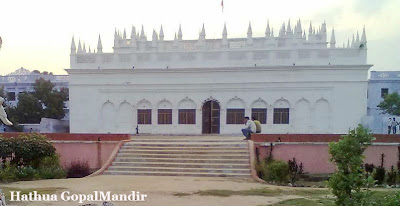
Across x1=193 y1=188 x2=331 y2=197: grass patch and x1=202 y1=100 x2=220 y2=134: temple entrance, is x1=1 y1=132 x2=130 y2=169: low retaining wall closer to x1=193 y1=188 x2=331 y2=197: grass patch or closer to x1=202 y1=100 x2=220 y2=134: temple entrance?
x1=193 y1=188 x2=331 y2=197: grass patch

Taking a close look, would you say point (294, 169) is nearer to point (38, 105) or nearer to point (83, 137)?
point (83, 137)

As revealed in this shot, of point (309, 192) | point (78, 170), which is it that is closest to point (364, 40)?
point (309, 192)

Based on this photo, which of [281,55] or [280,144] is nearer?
[280,144]

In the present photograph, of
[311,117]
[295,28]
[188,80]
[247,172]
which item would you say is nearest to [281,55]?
[295,28]

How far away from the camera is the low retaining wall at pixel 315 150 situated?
50.5 feet

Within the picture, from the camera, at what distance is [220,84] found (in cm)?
2633

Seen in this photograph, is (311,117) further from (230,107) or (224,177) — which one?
(224,177)

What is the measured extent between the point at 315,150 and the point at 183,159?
5390 millimetres

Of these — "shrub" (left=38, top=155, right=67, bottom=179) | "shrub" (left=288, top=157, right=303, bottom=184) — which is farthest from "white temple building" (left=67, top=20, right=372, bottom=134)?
"shrub" (left=38, top=155, right=67, bottom=179)

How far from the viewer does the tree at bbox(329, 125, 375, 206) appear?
6.23m

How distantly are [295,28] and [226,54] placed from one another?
5429 millimetres

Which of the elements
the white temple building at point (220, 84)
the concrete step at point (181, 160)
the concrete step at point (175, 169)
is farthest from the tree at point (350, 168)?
the white temple building at point (220, 84)

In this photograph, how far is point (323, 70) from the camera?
25641 mm

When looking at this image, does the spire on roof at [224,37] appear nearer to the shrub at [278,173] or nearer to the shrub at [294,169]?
the shrub at [294,169]
